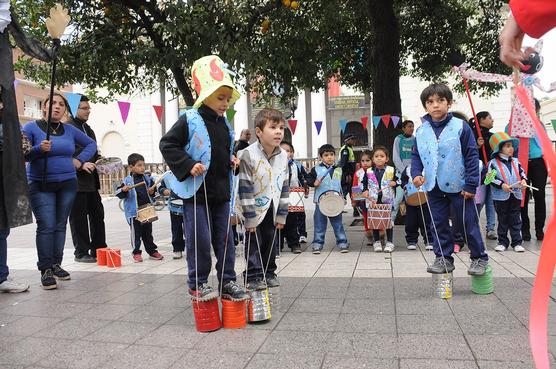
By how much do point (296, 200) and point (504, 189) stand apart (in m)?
2.86

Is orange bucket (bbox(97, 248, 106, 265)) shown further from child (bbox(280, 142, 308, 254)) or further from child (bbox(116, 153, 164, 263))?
child (bbox(280, 142, 308, 254))

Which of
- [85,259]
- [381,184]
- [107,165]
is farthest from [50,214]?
[381,184]

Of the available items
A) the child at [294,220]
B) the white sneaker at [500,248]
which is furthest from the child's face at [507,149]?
the child at [294,220]

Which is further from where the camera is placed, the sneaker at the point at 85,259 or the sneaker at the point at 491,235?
the sneaker at the point at 491,235

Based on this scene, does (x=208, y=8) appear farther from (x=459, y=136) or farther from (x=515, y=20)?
(x=515, y=20)

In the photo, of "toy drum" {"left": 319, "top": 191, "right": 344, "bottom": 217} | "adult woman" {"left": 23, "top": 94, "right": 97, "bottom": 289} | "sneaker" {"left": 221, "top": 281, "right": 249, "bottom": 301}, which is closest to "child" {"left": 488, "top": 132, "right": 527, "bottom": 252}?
"toy drum" {"left": 319, "top": 191, "right": 344, "bottom": 217}

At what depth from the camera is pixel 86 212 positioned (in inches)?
252

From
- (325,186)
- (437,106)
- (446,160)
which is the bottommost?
(325,186)

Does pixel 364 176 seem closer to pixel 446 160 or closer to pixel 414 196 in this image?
pixel 414 196

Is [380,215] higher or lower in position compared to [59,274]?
higher

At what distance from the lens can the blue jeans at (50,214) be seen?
4867mm

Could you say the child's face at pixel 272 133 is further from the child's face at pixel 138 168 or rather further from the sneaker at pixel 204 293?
the child's face at pixel 138 168

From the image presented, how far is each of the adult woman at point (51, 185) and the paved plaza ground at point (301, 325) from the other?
0.31 metres

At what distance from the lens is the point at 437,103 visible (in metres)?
4.20
